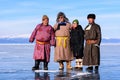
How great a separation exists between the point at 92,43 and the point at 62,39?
1003 millimetres

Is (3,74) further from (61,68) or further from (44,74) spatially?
(61,68)

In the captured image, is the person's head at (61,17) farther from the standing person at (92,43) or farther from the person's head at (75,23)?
the standing person at (92,43)

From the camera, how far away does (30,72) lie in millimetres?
15742

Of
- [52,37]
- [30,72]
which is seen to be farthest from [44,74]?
[52,37]

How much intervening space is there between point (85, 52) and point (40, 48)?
1584 mm

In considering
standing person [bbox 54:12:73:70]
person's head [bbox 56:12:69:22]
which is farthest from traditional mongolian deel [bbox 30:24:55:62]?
person's head [bbox 56:12:69:22]

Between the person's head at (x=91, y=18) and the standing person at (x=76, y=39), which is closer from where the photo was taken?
the person's head at (x=91, y=18)

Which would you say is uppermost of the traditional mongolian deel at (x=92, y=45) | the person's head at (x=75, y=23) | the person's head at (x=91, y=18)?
the person's head at (x=91, y=18)

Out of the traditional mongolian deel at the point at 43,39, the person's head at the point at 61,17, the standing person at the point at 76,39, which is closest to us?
the traditional mongolian deel at the point at 43,39

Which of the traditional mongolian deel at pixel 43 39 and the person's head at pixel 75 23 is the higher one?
the person's head at pixel 75 23

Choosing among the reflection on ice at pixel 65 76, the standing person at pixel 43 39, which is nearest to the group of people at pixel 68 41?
the standing person at pixel 43 39

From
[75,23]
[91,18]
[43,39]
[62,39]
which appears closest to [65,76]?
[43,39]

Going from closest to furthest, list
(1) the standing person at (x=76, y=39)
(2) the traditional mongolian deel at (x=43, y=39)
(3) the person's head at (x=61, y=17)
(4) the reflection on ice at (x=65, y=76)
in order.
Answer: (4) the reflection on ice at (x=65, y=76)
(2) the traditional mongolian deel at (x=43, y=39)
(3) the person's head at (x=61, y=17)
(1) the standing person at (x=76, y=39)

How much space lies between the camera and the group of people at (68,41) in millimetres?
16516
